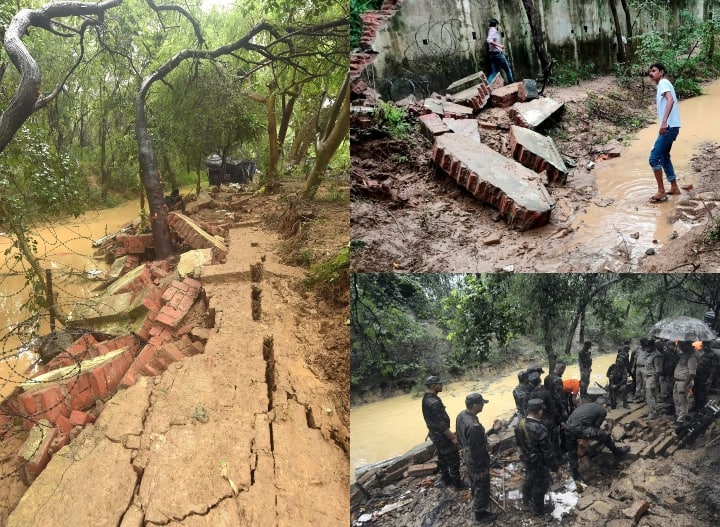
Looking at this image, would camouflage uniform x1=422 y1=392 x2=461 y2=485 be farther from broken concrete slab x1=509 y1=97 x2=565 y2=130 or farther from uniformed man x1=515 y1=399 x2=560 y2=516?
broken concrete slab x1=509 y1=97 x2=565 y2=130

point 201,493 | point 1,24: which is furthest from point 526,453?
point 1,24

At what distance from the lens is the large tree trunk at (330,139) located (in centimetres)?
302

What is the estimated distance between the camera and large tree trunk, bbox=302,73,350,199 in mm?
3020

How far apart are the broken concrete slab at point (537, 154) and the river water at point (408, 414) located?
948mm

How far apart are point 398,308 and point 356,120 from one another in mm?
851

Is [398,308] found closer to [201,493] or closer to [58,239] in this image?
[201,493]

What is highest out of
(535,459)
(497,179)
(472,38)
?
(472,38)

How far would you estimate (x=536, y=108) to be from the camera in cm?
211

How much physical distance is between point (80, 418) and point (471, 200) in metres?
1.87

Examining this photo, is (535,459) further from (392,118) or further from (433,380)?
(392,118)

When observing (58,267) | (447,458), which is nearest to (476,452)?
(447,458)

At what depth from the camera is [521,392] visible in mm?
2467

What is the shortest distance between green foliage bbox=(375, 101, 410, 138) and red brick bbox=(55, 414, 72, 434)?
1.80m

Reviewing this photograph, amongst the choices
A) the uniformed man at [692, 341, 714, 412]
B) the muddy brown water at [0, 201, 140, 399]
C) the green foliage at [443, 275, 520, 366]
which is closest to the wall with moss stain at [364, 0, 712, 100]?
the green foliage at [443, 275, 520, 366]
